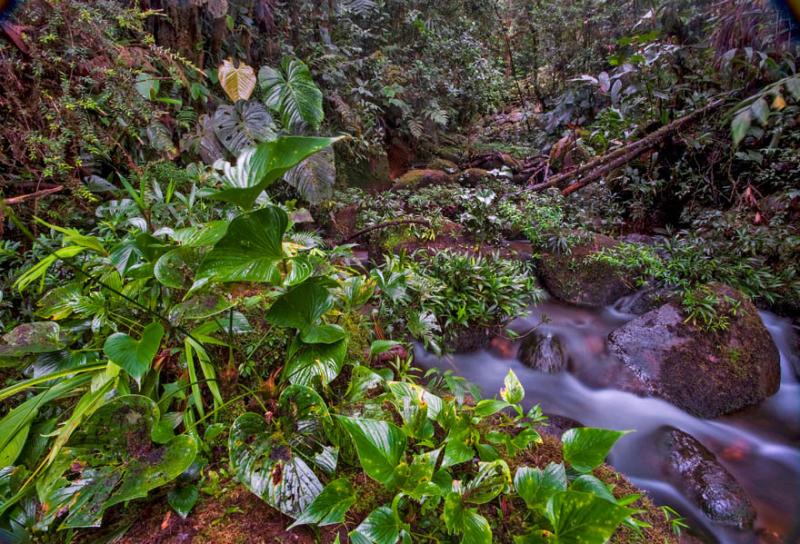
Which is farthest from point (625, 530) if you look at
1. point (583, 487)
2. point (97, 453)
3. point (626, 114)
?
point (626, 114)

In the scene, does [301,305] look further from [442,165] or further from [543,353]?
[442,165]

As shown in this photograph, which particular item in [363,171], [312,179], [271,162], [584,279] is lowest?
[584,279]

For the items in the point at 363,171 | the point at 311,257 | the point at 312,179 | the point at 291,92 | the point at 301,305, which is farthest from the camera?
the point at 363,171

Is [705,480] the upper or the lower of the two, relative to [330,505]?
lower

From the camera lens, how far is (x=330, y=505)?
1066 millimetres

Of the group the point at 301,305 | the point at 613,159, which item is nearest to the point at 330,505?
the point at 301,305

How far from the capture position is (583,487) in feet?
3.96

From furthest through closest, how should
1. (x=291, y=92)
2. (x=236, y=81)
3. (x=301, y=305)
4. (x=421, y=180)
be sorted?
(x=421, y=180) < (x=236, y=81) < (x=291, y=92) < (x=301, y=305)

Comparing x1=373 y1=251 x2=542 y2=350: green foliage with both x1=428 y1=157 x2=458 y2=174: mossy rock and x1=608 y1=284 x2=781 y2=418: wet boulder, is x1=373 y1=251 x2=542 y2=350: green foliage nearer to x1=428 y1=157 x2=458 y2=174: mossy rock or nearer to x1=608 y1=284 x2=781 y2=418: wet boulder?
x1=608 y1=284 x2=781 y2=418: wet boulder

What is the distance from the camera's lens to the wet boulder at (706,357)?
9.66 feet

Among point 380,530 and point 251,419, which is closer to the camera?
point 380,530

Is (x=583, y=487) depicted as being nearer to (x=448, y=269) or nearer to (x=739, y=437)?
(x=448, y=269)

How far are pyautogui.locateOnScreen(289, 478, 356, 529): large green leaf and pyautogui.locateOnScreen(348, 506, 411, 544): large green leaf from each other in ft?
0.21

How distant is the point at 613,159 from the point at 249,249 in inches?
226
